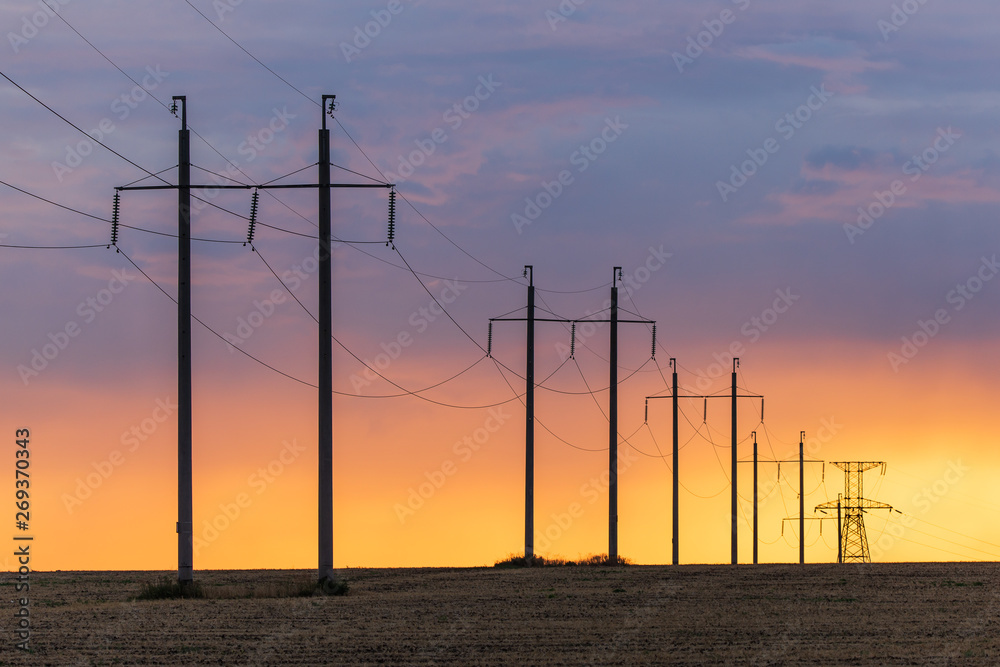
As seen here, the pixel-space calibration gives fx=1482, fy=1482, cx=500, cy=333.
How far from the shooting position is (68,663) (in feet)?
78.0

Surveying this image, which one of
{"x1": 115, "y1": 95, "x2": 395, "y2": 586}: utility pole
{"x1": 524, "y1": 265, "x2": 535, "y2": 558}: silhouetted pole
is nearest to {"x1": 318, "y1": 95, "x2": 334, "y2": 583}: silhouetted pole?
{"x1": 115, "y1": 95, "x2": 395, "y2": 586}: utility pole

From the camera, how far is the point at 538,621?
30.6m

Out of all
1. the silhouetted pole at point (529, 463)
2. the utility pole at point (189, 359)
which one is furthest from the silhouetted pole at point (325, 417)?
the silhouetted pole at point (529, 463)

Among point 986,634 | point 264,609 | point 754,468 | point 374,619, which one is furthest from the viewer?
point 754,468

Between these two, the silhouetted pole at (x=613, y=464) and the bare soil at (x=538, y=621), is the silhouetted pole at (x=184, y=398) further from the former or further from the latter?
the silhouetted pole at (x=613, y=464)

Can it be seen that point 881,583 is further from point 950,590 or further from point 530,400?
point 530,400

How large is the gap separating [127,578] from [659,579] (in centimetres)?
1640

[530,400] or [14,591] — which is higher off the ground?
[530,400]

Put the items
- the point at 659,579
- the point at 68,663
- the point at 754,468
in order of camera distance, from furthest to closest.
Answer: the point at 754,468 < the point at 659,579 < the point at 68,663

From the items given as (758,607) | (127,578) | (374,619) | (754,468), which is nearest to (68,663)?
(374,619)

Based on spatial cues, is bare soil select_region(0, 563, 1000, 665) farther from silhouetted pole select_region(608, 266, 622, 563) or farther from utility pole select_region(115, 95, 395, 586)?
silhouetted pole select_region(608, 266, 622, 563)

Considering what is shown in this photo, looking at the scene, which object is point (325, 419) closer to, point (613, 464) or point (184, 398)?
point (184, 398)

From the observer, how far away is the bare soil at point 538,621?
25.0m

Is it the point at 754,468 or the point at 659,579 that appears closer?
the point at 659,579
